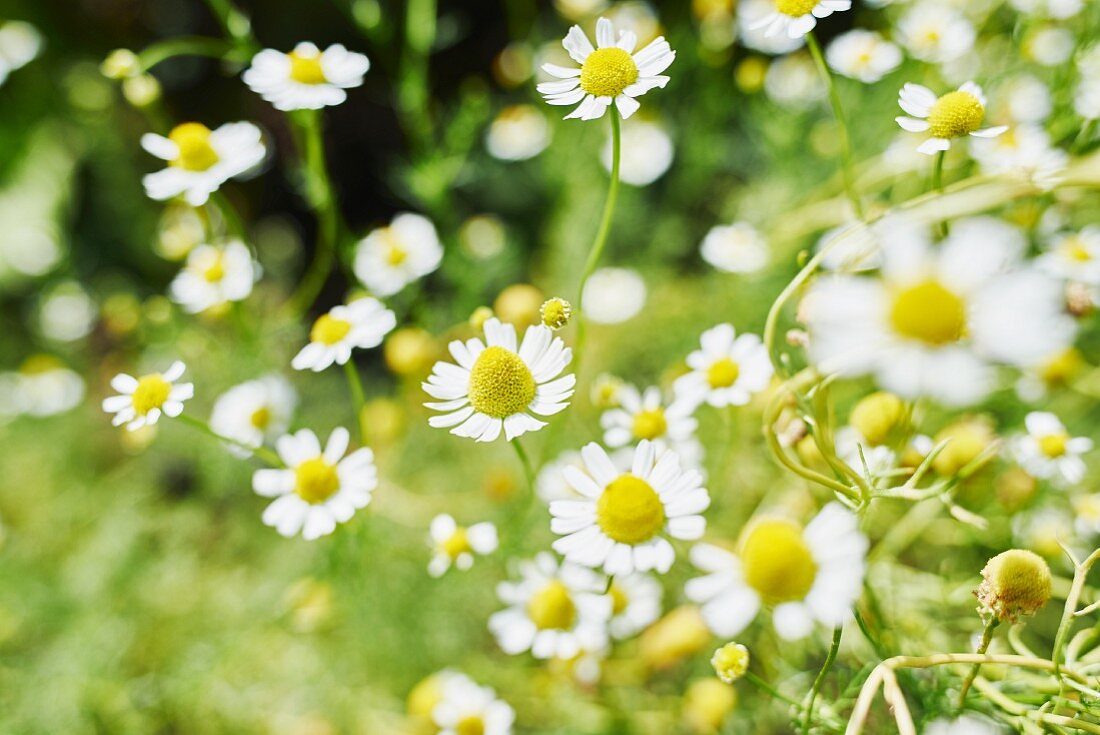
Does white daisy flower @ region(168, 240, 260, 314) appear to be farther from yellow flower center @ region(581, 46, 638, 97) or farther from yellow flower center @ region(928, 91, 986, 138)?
yellow flower center @ region(928, 91, 986, 138)

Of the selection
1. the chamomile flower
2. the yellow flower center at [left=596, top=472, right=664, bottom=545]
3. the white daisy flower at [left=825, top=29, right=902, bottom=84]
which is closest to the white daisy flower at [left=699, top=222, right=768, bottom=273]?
the white daisy flower at [left=825, top=29, right=902, bottom=84]

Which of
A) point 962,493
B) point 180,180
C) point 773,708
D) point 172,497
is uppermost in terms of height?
point 180,180

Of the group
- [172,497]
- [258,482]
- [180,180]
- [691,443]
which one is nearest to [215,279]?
[180,180]

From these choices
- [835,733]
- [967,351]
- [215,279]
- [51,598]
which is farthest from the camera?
[51,598]

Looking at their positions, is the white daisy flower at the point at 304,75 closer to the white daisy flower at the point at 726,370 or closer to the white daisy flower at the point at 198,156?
the white daisy flower at the point at 198,156

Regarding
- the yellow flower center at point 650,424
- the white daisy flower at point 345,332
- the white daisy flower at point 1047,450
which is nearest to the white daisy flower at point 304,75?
the white daisy flower at point 345,332

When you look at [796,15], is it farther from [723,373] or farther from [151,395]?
[151,395]

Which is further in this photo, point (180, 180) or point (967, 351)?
point (180, 180)

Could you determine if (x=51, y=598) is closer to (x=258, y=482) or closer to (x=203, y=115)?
(x=258, y=482)

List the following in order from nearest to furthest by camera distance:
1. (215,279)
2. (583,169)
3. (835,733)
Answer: (835,733)
(215,279)
(583,169)
